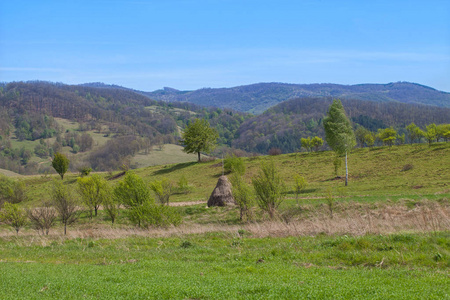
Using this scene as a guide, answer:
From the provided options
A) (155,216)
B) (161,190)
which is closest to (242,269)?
(155,216)

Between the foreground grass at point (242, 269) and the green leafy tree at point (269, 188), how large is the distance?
31.1 feet

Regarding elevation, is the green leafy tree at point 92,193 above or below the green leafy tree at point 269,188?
below

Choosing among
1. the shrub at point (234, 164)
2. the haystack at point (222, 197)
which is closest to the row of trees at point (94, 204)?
the haystack at point (222, 197)

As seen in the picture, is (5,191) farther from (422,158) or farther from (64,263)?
(422,158)

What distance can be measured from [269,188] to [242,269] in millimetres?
14626

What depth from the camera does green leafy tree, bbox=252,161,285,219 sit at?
24.0 meters

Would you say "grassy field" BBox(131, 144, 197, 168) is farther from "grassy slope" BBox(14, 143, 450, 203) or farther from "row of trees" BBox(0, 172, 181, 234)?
"row of trees" BBox(0, 172, 181, 234)

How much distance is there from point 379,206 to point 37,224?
23808 mm

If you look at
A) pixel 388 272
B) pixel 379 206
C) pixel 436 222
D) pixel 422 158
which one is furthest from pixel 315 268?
pixel 422 158

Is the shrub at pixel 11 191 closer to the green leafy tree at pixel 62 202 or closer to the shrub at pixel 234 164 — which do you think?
the green leafy tree at pixel 62 202

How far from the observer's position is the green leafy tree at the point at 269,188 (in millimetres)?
24047

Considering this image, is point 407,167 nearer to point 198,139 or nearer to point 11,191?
point 198,139

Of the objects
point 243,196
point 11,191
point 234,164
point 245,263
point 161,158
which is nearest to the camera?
point 245,263

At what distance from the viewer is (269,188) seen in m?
24.1
